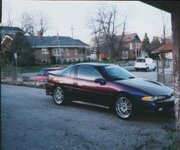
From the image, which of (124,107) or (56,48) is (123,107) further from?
(56,48)

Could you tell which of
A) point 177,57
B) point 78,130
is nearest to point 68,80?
point 78,130

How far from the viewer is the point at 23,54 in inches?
1898

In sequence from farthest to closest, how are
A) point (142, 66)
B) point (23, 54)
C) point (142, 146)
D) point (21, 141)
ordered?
point (23, 54), point (142, 66), point (21, 141), point (142, 146)

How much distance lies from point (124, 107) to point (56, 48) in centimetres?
5918

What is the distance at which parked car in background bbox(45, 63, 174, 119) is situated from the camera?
767cm

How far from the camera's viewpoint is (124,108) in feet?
26.0

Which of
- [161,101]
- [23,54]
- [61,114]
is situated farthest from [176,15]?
[23,54]

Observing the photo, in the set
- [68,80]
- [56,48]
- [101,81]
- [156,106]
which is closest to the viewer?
[156,106]

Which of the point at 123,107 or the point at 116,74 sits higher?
the point at 116,74

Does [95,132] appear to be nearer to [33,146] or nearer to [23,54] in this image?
[33,146]

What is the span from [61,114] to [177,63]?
216 inches

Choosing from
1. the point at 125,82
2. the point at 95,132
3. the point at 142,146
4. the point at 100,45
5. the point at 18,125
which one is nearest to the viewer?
the point at 142,146

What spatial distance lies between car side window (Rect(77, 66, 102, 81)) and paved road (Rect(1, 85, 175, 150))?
1.00 meters

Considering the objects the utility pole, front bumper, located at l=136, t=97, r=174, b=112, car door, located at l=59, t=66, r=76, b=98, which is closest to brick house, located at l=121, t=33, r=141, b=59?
car door, located at l=59, t=66, r=76, b=98
